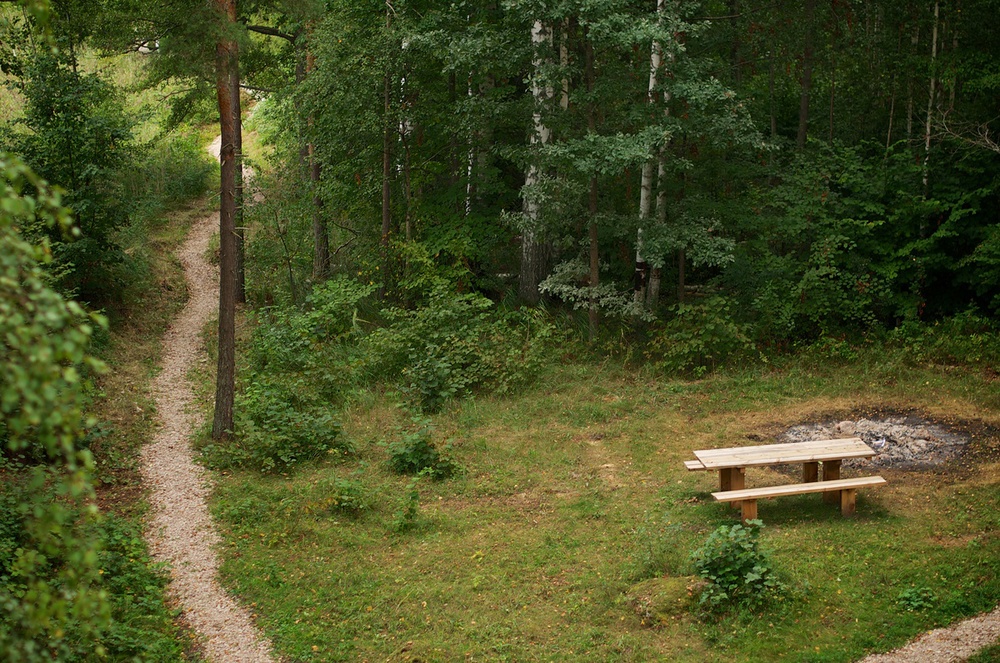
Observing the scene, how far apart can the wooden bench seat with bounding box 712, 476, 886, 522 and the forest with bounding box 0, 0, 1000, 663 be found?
24cm

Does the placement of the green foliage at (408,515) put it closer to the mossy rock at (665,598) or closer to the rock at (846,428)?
the mossy rock at (665,598)

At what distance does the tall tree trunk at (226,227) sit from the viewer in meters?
11.5

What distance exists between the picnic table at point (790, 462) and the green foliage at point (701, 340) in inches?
174

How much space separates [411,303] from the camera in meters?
17.5

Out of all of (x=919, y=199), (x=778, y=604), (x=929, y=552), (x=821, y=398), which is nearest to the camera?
(x=778, y=604)

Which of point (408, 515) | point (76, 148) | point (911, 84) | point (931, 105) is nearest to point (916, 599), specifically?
point (408, 515)

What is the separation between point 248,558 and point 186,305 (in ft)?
40.4

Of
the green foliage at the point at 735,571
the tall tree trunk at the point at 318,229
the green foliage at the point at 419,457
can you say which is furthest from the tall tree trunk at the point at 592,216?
the green foliage at the point at 735,571

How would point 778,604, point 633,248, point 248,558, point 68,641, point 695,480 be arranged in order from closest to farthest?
point 68,641, point 778,604, point 248,558, point 695,480, point 633,248

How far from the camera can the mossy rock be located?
7559 millimetres

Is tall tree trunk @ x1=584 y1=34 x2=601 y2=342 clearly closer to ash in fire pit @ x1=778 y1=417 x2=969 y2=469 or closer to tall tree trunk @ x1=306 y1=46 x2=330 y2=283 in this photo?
ash in fire pit @ x1=778 y1=417 x2=969 y2=469

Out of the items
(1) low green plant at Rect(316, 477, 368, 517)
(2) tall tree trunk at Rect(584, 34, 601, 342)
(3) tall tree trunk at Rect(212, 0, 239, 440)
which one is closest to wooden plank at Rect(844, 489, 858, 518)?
(1) low green plant at Rect(316, 477, 368, 517)

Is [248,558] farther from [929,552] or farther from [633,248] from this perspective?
[633,248]

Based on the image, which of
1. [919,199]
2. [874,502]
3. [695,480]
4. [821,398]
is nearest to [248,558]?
[695,480]
